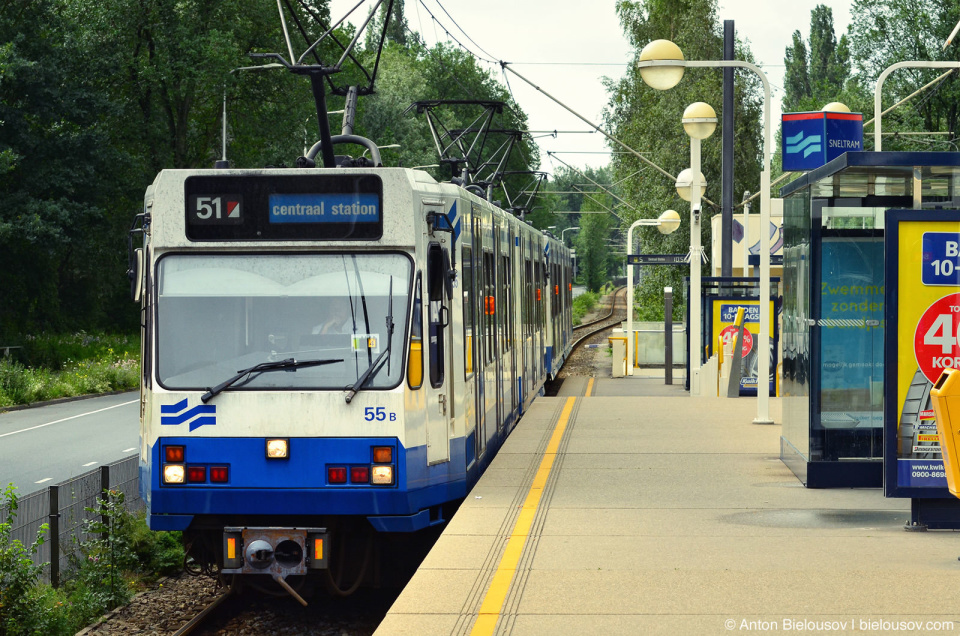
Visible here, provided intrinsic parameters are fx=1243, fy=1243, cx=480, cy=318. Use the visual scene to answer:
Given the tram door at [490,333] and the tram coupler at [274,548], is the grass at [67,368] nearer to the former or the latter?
the tram door at [490,333]

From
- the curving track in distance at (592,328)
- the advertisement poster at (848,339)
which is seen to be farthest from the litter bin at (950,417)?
the curving track in distance at (592,328)

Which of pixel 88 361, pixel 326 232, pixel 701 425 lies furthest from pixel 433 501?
pixel 88 361

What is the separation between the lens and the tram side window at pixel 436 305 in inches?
338

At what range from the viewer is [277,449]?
8.32 metres

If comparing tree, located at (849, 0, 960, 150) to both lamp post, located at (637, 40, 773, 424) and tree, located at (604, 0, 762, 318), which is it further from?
lamp post, located at (637, 40, 773, 424)

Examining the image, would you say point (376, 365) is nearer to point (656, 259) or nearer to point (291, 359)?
point (291, 359)

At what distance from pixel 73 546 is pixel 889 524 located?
6.84m

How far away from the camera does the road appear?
1712 cm

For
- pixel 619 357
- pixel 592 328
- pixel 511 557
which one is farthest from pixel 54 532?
pixel 592 328

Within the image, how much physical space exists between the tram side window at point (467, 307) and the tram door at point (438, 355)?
2.18 ft

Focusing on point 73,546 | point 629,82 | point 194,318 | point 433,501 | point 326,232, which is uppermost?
point 629,82

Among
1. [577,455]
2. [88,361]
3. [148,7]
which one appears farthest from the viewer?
[148,7]

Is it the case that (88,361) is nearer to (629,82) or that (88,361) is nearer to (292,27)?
(292,27)

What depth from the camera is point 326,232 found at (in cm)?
852
